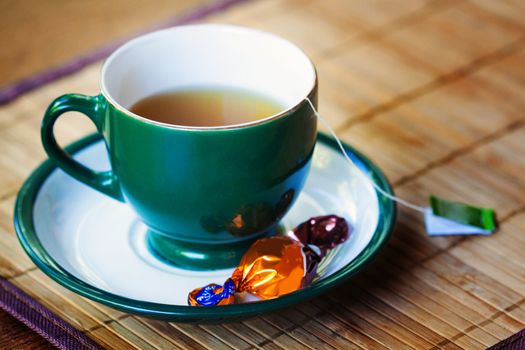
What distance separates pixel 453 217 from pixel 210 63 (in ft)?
0.86

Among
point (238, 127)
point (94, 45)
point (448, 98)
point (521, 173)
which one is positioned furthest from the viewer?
point (94, 45)

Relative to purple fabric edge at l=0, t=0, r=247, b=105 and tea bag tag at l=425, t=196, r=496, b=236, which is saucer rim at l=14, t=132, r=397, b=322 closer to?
tea bag tag at l=425, t=196, r=496, b=236

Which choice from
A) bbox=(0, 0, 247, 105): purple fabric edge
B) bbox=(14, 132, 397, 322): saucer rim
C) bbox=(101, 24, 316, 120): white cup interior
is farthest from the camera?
bbox=(0, 0, 247, 105): purple fabric edge

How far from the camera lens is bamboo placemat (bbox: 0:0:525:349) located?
2.08 ft

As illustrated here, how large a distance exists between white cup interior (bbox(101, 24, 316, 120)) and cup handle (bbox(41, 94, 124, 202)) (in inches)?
1.5

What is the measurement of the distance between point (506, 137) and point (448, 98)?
0.31 feet

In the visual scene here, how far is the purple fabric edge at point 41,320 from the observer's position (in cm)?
61

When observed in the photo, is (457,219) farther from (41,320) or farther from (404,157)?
(41,320)

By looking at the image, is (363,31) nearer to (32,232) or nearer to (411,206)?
(411,206)

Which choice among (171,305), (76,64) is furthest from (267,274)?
(76,64)

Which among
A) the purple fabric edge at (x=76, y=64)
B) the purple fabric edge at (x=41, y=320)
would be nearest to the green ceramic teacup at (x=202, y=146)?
the purple fabric edge at (x=41, y=320)

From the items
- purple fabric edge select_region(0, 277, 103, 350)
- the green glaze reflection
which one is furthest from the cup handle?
purple fabric edge select_region(0, 277, 103, 350)

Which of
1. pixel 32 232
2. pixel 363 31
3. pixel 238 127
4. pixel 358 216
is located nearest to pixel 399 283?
pixel 358 216

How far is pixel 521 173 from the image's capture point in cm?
83
